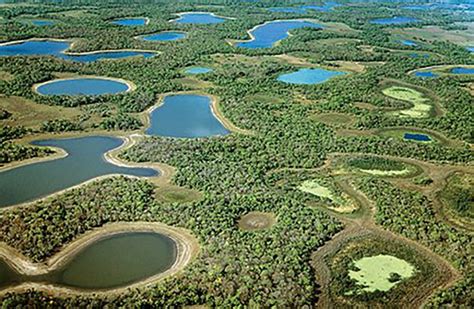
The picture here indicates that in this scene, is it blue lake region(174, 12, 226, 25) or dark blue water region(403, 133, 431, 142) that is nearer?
dark blue water region(403, 133, 431, 142)

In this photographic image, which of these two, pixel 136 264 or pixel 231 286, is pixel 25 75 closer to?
pixel 136 264

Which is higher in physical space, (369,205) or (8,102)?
(8,102)

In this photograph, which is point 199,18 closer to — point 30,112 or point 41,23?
point 41,23

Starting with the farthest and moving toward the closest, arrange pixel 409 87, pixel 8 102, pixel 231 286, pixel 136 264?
1. pixel 409 87
2. pixel 8 102
3. pixel 136 264
4. pixel 231 286

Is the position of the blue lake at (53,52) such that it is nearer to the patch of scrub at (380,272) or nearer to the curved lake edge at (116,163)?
the curved lake edge at (116,163)

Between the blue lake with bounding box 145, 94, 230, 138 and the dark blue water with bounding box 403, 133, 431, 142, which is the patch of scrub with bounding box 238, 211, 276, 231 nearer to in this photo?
the blue lake with bounding box 145, 94, 230, 138

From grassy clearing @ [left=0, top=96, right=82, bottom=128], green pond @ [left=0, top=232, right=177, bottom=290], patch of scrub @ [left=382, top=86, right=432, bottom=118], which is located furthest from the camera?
patch of scrub @ [left=382, top=86, right=432, bottom=118]

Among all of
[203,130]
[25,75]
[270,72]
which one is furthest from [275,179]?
[25,75]

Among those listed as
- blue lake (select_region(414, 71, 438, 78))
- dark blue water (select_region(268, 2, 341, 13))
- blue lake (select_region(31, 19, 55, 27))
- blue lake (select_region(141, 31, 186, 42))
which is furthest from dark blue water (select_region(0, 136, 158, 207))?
dark blue water (select_region(268, 2, 341, 13))
